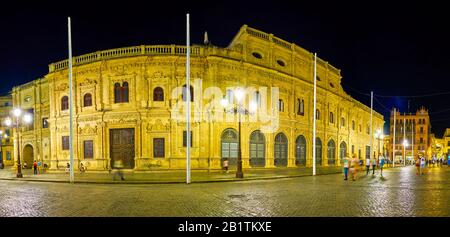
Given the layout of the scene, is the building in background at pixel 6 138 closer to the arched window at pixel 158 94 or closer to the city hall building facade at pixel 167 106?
the city hall building facade at pixel 167 106

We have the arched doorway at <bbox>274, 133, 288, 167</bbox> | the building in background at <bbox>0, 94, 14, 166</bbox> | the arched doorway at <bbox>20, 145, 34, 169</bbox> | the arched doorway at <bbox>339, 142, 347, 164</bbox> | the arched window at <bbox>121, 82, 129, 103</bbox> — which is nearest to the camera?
the arched window at <bbox>121, 82, 129, 103</bbox>

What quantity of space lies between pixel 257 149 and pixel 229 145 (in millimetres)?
3825

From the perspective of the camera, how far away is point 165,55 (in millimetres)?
25594

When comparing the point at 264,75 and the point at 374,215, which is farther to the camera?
the point at 264,75

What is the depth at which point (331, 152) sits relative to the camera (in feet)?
132

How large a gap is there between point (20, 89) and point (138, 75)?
2373 centimetres

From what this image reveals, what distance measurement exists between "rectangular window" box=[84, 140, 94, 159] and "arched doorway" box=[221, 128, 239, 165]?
13.3 meters

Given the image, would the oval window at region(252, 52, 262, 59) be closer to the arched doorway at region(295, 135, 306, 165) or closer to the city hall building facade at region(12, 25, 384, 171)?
the city hall building facade at region(12, 25, 384, 171)

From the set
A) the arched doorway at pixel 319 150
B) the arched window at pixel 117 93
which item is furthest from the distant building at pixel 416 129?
the arched window at pixel 117 93

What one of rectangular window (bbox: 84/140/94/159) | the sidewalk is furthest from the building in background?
the sidewalk

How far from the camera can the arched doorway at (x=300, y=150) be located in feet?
111

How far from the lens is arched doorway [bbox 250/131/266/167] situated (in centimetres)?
2928
